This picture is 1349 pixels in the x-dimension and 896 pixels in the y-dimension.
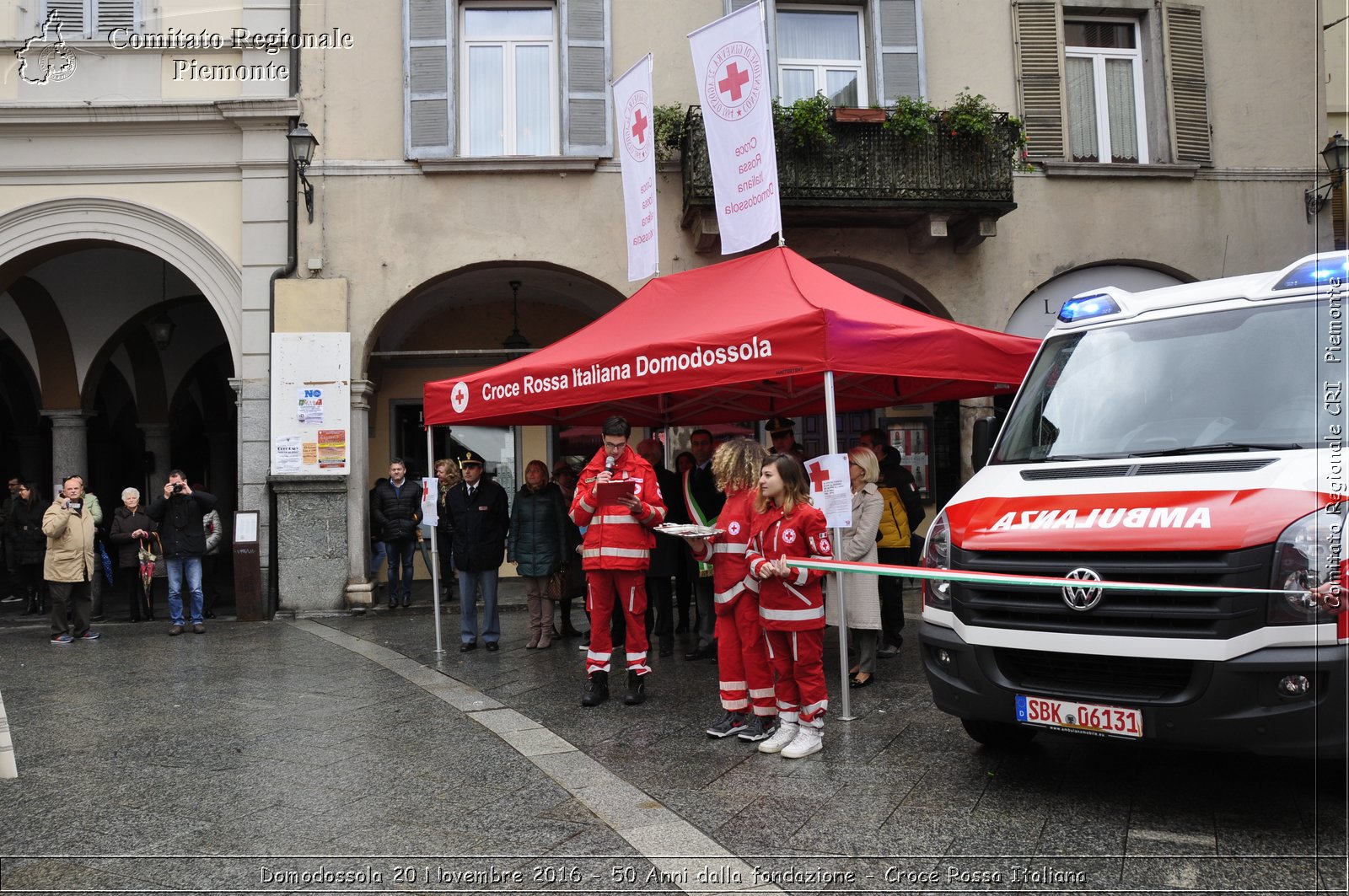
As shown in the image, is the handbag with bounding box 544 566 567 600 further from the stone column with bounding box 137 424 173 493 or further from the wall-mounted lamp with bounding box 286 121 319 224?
the stone column with bounding box 137 424 173 493

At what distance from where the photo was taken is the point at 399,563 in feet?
42.7

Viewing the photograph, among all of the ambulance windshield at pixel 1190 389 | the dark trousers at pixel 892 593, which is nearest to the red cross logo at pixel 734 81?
the ambulance windshield at pixel 1190 389

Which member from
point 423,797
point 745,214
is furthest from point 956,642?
point 745,214

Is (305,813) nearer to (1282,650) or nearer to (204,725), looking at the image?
(204,725)

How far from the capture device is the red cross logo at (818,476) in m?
6.33

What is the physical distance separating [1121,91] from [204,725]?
1266 centimetres

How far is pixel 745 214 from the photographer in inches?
300

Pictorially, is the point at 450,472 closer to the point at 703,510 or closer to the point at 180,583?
the point at 180,583

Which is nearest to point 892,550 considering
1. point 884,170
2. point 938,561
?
point 938,561

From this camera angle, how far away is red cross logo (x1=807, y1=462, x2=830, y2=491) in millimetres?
6332

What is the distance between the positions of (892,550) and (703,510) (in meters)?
1.67

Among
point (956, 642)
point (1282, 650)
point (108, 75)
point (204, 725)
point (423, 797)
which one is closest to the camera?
point (1282, 650)

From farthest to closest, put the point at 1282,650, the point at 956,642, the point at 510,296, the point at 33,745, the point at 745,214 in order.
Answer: the point at 510,296
the point at 745,214
the point at 33,745
the point at 956,642
the point at 1282,650

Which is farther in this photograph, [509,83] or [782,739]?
[509,83]
